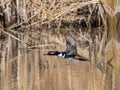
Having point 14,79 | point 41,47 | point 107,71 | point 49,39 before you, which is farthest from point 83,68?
point 49,39

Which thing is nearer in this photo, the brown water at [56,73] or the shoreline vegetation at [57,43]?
the brown water at [56,73]

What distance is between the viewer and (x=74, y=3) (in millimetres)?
10547

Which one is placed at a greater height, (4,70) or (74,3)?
(74,3)

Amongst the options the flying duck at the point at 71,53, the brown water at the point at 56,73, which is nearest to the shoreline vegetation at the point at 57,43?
the brown water at the point at 56,73

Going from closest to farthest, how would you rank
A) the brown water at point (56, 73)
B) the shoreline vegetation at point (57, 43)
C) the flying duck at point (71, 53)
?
the brown water at point (56, 73)
the shoreline vegetation at point (57, 43)
the flying duck at point (71, 53)

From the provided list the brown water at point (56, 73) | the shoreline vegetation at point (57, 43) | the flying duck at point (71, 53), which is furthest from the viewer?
the flying duck at point (71, 53)

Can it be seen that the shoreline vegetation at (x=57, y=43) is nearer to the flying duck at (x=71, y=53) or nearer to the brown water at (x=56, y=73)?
the brown water at (x=56, y=73)

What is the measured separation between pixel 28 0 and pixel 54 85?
5.60m

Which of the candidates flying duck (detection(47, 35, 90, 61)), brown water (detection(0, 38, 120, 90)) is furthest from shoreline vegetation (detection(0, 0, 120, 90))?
flying duck (detection(47, 35, 90, 61))

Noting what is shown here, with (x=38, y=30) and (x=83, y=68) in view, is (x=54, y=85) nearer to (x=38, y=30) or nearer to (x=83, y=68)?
(x=83, y=68)

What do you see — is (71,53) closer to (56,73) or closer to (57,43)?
(56,73)

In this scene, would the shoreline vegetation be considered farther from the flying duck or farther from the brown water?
the flying duck

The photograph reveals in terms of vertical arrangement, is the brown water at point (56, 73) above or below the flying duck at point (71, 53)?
below

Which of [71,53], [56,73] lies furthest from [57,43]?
[56,73]
